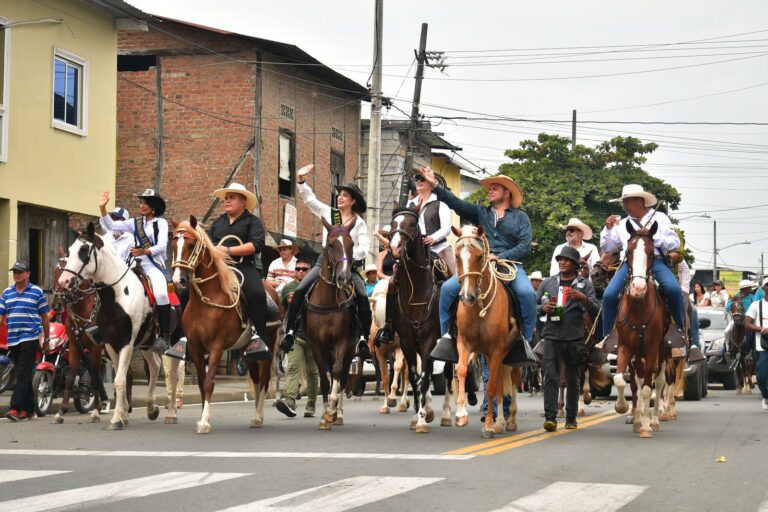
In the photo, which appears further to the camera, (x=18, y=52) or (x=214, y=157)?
(x=214, y=157)

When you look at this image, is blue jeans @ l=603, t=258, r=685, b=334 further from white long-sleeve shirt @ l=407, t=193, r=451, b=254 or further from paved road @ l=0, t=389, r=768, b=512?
white long-sleeve shirt @ l=407, t=193, r=451, b=254

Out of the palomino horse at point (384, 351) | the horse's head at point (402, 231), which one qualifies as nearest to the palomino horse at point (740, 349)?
the palomino horse at point (384, 351)

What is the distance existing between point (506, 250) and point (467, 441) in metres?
2.76

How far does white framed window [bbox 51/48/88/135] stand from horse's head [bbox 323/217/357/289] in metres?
11.7

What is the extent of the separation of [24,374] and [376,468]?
26.8 feet

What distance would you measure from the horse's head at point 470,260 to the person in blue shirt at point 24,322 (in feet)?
21.9

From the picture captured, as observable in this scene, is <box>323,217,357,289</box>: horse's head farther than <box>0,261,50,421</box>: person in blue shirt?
No

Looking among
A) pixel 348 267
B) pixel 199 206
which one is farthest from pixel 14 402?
pixel 199 206

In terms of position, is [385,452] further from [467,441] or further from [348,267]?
[348,267]

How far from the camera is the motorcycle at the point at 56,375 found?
1736cm

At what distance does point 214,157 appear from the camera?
33688 millimetres

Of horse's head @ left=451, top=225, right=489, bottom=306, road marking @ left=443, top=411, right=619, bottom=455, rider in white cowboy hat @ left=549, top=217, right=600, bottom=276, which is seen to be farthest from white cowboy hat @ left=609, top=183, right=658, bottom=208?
rider in white cowboy hat @ left=549, top=217, right=600, bottom=276

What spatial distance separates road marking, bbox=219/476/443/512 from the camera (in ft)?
25.5

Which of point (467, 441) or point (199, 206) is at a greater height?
point (199, 206)
